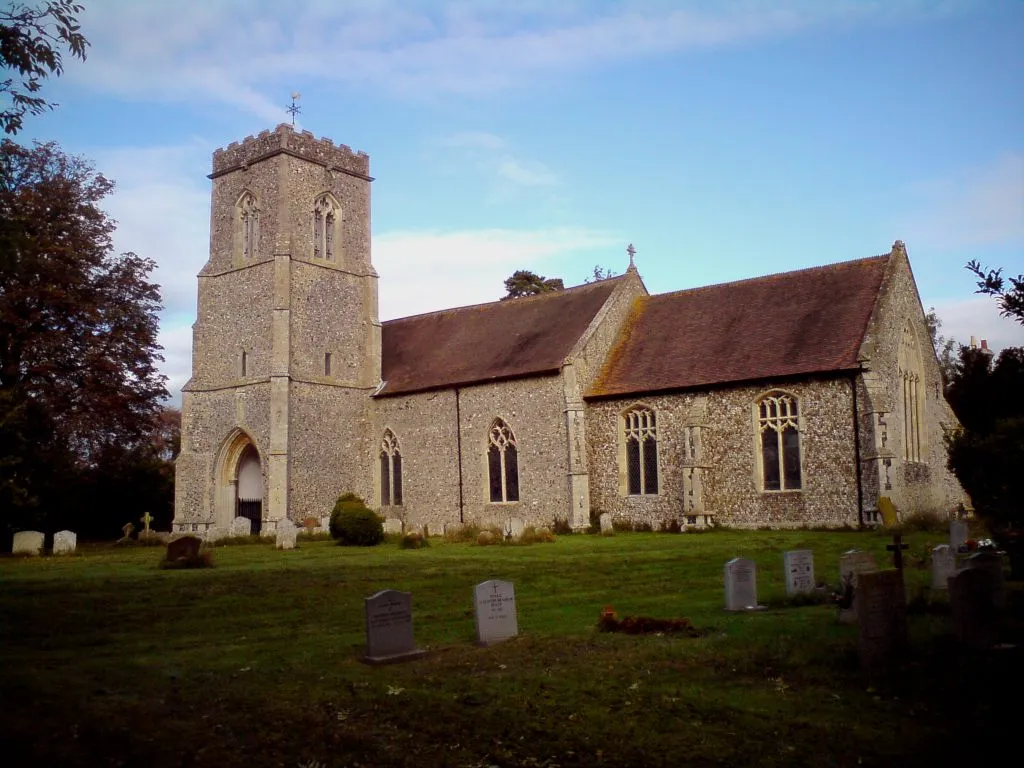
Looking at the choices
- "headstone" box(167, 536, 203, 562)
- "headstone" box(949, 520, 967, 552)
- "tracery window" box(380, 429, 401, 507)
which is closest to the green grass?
"headstone" box(949, 520, 967, 552)

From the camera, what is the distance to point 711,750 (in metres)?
7.24

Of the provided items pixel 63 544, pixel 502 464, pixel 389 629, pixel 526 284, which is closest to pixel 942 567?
pixel 389 629

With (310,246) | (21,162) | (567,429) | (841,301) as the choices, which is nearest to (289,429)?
(310,246)

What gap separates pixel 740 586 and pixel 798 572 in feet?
5.08

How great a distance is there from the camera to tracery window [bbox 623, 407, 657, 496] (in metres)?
28.2

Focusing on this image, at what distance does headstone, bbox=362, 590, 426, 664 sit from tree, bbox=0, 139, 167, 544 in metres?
19.9

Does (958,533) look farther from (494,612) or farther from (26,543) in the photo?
(26,543)

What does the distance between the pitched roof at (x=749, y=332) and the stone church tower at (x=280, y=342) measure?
380 inches

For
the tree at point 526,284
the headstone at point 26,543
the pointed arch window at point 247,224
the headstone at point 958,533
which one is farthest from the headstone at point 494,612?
the tree at point 526,284

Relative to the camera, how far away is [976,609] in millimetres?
9680

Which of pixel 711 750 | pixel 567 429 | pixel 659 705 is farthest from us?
pixel 567 429

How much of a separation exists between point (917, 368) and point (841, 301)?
12.4 ft

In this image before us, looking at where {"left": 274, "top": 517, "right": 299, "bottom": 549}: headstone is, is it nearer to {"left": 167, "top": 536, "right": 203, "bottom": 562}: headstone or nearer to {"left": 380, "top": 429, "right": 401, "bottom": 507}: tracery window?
{"left": 167, "top": 536, "right": 203, "bottom": 562}: headstone

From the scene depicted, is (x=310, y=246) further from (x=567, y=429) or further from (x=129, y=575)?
(x=129, y=575)
